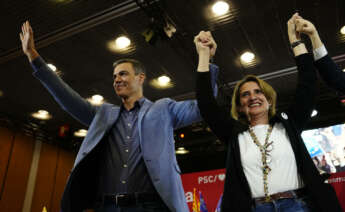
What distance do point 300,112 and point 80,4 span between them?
3.69m

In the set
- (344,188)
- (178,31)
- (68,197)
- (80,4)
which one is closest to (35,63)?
(68,197)

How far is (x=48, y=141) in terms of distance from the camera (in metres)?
9.34

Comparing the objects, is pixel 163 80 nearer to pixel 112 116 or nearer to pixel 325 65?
pixel 112 116

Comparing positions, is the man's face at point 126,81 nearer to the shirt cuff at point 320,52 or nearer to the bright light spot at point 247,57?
the shirt cuff at point 320,52

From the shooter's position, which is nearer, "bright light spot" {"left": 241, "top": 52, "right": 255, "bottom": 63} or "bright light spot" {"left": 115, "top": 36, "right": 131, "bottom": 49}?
"bright light spot" {"left": 115, "top": 36, "right": 131, "bottom": 49}

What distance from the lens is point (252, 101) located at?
167 centimetres

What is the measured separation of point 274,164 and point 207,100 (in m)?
0.45

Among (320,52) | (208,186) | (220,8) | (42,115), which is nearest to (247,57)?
(220,8)

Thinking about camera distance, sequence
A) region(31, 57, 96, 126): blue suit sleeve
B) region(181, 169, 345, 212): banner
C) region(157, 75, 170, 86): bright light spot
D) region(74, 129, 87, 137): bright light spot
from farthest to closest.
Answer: region(74, 129, 87, 137): bright light spot → region(181, 169, 345, 212): banner → region(157, 75, 170, 86): bright light spot → region(31, 57, 96, 126): blue suit sleeve

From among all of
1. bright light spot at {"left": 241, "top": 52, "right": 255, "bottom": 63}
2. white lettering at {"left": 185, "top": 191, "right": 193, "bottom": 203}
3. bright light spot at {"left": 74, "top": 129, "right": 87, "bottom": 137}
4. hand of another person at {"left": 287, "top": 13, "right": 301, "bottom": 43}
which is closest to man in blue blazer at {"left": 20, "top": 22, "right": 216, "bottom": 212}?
hand of another person at {"left": 287, "top": 13, "right": 301, "bottom": 43}

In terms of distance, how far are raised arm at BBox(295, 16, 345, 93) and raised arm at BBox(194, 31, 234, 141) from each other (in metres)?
0.52

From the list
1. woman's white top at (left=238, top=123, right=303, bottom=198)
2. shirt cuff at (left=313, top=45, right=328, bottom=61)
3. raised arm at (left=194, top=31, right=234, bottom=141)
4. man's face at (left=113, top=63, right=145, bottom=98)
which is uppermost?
man's face at (left=113, top=63, right=145, bottom=98)

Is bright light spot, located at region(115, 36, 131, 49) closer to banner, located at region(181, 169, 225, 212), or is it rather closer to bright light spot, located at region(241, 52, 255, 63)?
bright light spot, located at region(241, 52, 255, 63)

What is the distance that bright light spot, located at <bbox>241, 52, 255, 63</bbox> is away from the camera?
210 inches
